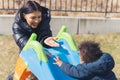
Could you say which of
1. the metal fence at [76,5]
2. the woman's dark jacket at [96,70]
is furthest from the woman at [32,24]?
the metal fence at [76,5]

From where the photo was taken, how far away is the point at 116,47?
750cm

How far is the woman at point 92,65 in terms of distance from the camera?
388 centimetres

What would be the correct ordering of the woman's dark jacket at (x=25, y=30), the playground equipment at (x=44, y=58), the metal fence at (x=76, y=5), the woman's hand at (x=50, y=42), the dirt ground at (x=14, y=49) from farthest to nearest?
the metal fence at (x=76, y=5) → the dirt ground at (x=14, y=49) → the woman's dark jacket at (x=25, y=30) → the woman's hand at (x=50, y=42) → the playground equipment at (x=44, y=58)

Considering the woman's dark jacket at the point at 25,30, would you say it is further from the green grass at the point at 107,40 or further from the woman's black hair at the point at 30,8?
the green grass at the point at 107,40

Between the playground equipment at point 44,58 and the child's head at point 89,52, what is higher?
the child's head at point 89,52

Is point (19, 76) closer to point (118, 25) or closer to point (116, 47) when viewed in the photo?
point (116, 47)

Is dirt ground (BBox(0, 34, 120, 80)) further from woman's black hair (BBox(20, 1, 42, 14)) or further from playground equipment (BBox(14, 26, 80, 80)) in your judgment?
woman's black hair (BBox(20, 1, 42, 14))

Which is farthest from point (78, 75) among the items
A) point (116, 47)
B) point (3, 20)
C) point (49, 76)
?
point (3, 20)

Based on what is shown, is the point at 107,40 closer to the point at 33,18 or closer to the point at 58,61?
the point at 33,18

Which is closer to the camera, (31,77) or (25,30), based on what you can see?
(31,77)

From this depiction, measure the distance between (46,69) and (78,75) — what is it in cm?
42

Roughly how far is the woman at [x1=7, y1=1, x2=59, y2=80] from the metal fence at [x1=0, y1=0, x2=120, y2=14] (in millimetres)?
3467

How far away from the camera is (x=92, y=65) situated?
388cm

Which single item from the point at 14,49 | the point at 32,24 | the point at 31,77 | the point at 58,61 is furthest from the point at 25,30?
the point at 14,49
